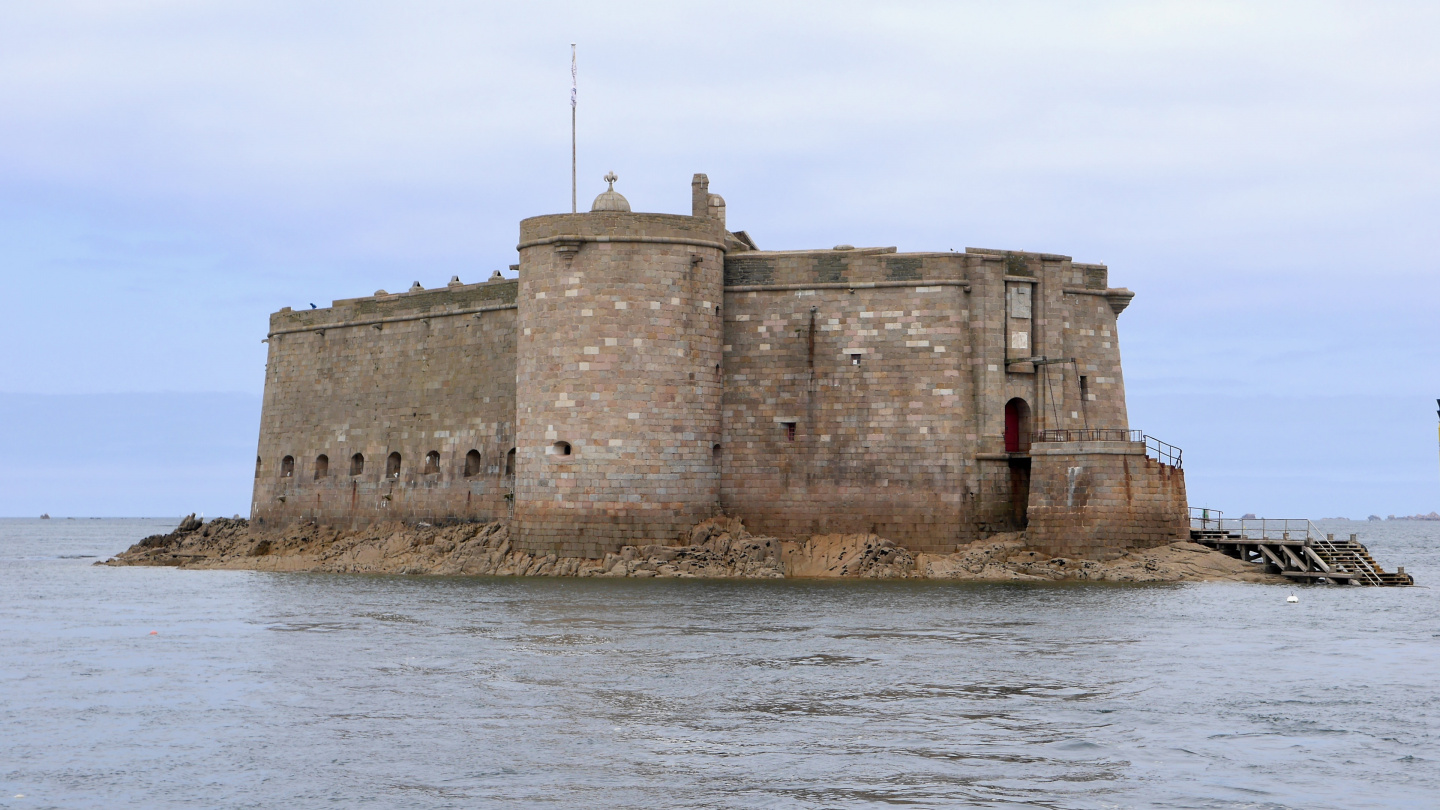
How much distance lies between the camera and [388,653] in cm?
2433

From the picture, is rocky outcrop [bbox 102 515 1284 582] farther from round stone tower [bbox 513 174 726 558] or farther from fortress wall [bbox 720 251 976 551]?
fortress wall [bbox 720 251 976 551]

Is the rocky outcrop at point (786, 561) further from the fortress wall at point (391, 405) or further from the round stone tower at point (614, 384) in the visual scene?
the fortress wall at point (391, 405)

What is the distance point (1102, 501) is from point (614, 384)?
38.5 ft

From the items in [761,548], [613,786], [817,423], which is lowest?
[613,786]

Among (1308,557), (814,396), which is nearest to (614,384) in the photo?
(814,396)

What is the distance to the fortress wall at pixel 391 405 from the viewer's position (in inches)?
1753

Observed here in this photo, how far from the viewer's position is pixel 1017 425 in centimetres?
4028

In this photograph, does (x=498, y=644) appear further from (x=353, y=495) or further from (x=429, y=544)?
(x=353, y=495)

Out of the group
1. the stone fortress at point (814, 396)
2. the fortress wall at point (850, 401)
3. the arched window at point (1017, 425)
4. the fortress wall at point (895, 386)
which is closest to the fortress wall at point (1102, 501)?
the stone fortress at point (814, 396)

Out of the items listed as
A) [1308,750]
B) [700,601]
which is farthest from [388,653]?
[1308,750]

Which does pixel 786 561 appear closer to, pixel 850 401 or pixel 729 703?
pixel 850 401

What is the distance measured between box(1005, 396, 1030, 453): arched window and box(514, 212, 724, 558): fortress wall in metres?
7.70

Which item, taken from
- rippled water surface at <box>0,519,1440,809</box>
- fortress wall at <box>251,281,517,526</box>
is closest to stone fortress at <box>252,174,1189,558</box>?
fortress wall at <box>251,281,517,526</box>

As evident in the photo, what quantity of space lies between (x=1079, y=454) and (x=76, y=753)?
84.2 ft
